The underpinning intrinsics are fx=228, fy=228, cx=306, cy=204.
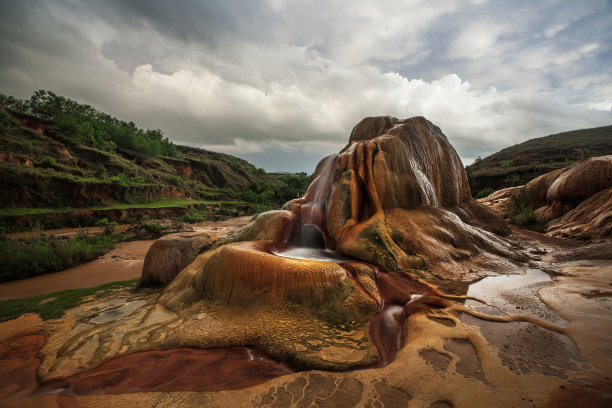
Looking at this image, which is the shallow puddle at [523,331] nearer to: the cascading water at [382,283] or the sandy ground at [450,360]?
the sandy ground at [450,360]

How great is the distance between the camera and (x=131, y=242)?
14.6 metres

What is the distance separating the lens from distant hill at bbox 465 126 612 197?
36906 millimetres

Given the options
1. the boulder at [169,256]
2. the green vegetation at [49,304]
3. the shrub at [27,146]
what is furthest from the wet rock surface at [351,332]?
the shrub at [27,146]

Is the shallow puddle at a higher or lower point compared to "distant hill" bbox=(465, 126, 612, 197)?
lower

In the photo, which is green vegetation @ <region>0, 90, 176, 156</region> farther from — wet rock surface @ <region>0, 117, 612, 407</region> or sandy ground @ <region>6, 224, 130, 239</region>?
wet rock surface @ <region>0, 117, 612, 407</region>

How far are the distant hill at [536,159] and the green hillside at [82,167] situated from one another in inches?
1568

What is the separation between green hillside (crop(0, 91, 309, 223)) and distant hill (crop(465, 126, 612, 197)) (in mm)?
39827

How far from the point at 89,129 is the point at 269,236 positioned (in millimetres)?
56034

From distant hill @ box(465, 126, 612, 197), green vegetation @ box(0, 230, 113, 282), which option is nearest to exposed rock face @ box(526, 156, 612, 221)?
distant hill @ box(465, 126, 612, 197)

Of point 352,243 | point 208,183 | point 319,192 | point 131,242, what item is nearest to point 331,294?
point 352,243

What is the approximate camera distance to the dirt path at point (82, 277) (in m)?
7.27

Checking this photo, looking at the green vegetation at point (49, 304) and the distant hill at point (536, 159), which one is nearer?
the green vegetation at point (49, 304)

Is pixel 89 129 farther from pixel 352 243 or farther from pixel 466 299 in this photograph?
pixel 466 299

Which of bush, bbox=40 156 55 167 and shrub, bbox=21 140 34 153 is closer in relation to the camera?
bush, bbox=40 156 55 167
